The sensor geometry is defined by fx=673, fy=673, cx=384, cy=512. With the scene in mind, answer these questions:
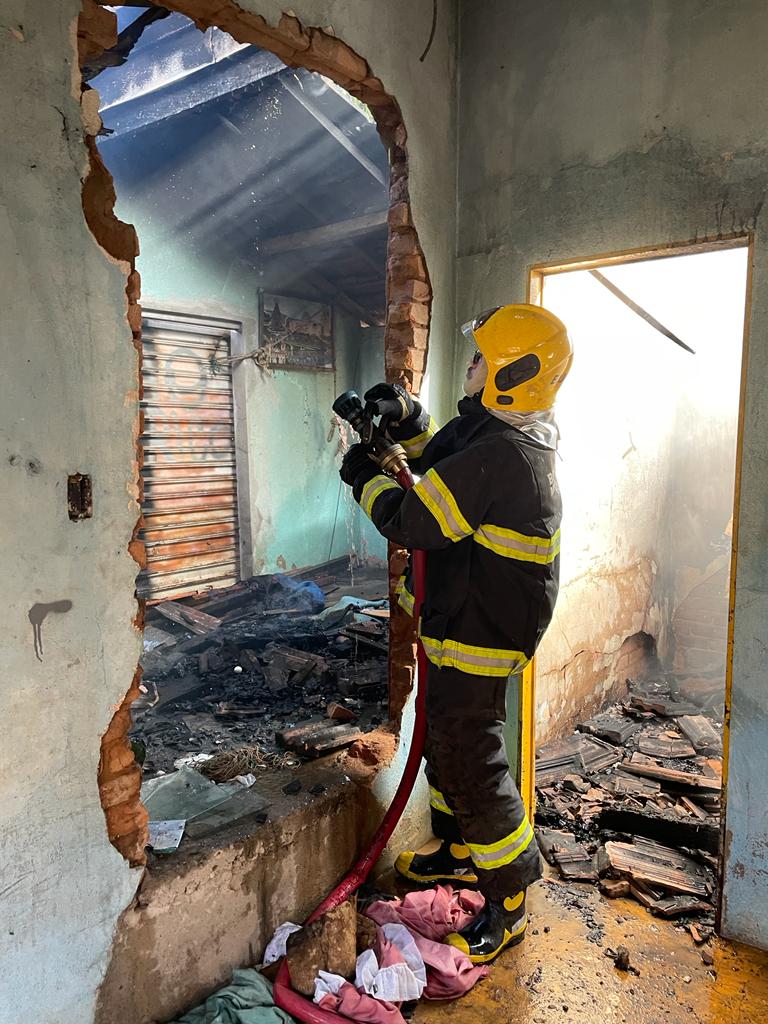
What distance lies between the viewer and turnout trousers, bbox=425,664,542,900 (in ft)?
8.65

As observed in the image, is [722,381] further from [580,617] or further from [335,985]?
[335,985]

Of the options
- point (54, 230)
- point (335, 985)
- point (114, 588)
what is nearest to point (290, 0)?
point (54, 230)

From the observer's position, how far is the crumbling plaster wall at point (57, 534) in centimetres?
176

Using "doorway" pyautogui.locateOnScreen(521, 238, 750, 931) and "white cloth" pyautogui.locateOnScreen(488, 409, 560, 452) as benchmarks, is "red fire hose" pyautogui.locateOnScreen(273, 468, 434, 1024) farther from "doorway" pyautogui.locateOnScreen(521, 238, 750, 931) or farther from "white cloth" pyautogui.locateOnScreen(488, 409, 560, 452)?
"doorway" pyautogui.locateOnScreen(521, 238, 750, 931)

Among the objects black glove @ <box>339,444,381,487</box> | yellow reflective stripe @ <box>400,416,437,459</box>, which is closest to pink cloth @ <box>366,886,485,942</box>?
black glove @ <box>339,444,381,487</box>

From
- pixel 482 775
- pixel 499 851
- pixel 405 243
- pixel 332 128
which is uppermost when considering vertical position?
pixel 332 128

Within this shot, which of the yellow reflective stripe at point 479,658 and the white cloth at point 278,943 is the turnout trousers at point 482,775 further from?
the white cloth at point 278,943

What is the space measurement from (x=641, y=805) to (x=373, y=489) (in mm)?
2740

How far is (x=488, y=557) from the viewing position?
257 cm

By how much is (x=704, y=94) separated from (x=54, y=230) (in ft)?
8.00

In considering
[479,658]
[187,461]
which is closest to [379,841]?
[479,658]

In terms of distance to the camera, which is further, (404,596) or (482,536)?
(404,596)

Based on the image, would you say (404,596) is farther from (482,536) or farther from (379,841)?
(379,841)

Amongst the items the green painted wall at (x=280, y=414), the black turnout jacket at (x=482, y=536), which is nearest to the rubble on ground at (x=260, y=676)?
the black turnout jacket at (x=482, y=536)
